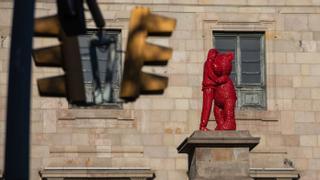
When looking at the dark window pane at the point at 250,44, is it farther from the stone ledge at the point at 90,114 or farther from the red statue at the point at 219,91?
the red statue at the point at 219,91

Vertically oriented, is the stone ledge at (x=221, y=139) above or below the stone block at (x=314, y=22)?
below

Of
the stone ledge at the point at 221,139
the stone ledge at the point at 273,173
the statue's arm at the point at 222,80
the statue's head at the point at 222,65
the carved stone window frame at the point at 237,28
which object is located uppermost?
the carved stone window frame at the point at 237,28

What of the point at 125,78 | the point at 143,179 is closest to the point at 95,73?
the point at 125,78

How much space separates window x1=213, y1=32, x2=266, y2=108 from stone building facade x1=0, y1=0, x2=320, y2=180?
15 cm

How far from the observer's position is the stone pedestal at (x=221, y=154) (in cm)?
1595

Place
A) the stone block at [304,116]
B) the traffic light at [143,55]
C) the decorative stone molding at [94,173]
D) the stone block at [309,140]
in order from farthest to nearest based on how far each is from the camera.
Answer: the stone block at [304,116] < the stone block at [309,140] < the decorative stone molding at [94,173] < the traffic light at [143,55]

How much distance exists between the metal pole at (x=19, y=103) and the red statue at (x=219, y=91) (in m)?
10.1

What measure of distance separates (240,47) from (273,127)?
220cm

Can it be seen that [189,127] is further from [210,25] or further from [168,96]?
[210,25]

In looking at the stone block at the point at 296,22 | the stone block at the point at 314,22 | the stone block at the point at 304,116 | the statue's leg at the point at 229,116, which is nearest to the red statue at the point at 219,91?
the statue's leg at the point at 229,116

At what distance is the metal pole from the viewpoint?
6496 mm

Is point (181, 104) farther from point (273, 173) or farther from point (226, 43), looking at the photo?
point (273, 173)

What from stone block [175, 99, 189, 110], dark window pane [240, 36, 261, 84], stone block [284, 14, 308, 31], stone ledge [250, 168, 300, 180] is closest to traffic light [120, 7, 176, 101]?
stone ledge [250, 168, 300, 180]

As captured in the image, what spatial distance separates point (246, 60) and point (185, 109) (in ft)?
6.80
